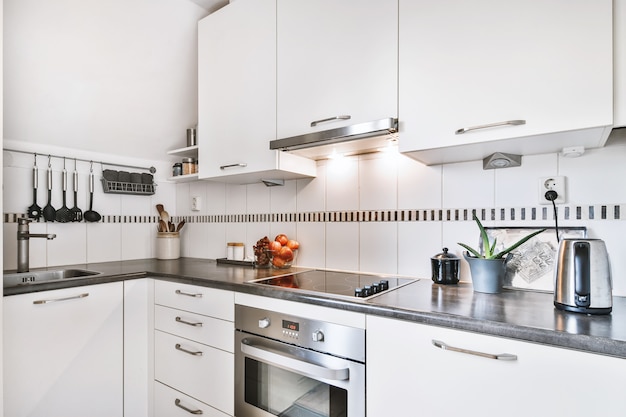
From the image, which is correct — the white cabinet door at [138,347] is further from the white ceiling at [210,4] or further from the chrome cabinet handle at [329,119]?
the white ceiling at [210,4]

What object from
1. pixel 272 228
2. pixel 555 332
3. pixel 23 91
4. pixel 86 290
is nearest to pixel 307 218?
pixel 272 228

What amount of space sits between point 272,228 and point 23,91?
4.95ft

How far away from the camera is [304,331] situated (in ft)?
4.29

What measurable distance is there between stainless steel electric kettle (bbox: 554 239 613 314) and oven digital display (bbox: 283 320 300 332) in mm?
877

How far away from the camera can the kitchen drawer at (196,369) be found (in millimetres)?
Result: 1570

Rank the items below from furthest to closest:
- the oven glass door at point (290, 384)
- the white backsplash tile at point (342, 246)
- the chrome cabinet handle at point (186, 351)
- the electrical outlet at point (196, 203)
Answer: the electrical outlet at point (196, 203)
the white backsplash tile at point (342, 246)
the chrome cabinet handle at point (186, 351)
the oven glass door at point (290, 384)

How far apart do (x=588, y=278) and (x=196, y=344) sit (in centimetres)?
160

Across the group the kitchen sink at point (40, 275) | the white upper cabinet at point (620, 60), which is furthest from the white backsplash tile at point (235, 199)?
the white upper cabinet at point (620, 60)

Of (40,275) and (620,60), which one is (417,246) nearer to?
(620,60)

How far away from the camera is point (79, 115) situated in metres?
2.08

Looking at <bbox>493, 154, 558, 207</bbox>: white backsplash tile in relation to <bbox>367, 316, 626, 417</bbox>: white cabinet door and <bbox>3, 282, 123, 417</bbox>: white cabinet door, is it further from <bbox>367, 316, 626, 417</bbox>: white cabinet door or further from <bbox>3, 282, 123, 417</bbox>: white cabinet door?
<bbox>3, 282, 123, 417</bbox>: white cabinet door

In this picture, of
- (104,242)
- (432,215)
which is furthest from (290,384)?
(104,242)

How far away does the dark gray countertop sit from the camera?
33.1 inches

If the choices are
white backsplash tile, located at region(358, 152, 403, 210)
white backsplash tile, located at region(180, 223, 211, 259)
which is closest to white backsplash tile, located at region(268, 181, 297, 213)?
white backsplash tile, located at region(358, 152, 403, 210)
